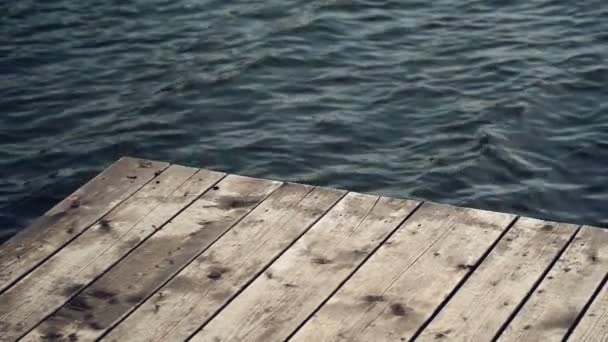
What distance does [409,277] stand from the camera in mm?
4723

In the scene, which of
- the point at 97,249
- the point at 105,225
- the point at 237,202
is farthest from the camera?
the point at 237,202

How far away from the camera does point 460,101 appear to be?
8.01 meters

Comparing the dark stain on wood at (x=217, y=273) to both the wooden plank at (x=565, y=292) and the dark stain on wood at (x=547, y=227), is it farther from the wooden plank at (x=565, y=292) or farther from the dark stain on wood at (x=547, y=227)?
Answer: the dark stain on wood at (x=547, y=227)

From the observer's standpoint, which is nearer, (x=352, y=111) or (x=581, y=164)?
(x=581, y=164)

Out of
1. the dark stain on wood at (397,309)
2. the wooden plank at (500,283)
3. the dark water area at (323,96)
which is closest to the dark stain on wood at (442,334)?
the wooden plank at (500,283)

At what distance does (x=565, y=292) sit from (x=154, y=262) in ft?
5.65

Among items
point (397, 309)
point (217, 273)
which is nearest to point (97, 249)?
point (217, 273)

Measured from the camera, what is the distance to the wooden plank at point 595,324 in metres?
4.25

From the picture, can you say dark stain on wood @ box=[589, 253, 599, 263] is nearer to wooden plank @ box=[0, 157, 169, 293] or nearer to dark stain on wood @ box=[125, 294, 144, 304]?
dark stain on wood @ box=[125, 294, 144, 304]

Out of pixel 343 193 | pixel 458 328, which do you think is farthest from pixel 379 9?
pixel 458 328

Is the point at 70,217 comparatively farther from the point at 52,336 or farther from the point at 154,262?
the point at 52,336

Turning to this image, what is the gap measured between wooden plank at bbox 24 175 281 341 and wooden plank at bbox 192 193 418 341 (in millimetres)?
381

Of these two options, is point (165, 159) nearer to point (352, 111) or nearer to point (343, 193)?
point (352, 111)

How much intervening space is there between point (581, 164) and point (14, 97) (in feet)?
13.4
